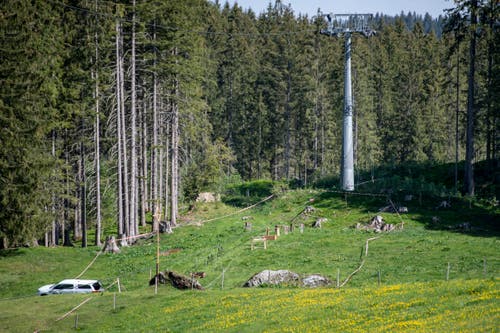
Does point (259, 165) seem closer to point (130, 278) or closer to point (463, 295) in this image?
point (130, 278)

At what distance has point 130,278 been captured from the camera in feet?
117

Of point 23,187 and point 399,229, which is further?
point 399,229

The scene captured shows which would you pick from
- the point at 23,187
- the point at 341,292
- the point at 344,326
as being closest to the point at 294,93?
the point at 23,187

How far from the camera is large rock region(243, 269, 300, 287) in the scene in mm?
30703

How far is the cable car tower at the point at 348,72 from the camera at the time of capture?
177 feet

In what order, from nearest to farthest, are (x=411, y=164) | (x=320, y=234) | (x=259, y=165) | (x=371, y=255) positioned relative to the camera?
(x=371, y=255) < (x=320, y=234) < (x=411, y=164) < (x=259, y=165)

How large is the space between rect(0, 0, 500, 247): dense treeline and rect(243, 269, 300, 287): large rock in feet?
19.4

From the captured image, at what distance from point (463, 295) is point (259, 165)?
73.9 m

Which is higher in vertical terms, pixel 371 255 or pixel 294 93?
pixel 294 93

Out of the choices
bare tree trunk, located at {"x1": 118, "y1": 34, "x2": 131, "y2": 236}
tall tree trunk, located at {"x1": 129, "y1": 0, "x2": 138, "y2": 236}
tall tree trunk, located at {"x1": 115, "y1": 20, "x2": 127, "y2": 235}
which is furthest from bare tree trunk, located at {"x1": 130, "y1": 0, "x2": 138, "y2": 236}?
tall tree trunk, located at {"x1": 115, "y1": 20, "x2": 127, "y2": 235}

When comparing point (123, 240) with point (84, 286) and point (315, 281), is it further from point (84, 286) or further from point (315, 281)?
A: point (315, 281)

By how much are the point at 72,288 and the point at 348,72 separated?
30.8m

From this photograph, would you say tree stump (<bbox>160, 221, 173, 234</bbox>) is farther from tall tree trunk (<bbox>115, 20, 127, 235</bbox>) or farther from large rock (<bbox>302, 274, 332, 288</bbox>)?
large rock (<bbox>302, 274, 332, 288</bbox>)

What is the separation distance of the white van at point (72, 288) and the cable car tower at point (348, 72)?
27.2 m
